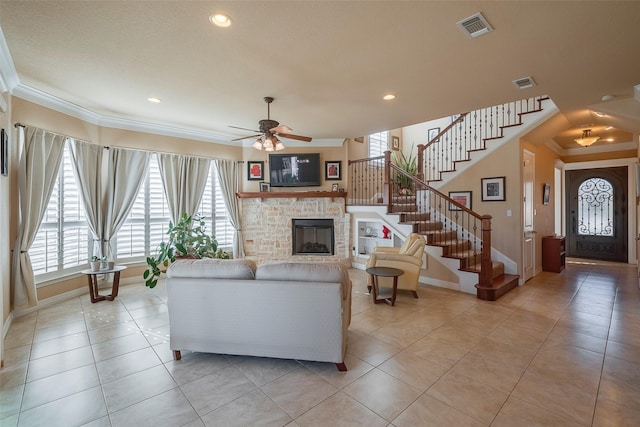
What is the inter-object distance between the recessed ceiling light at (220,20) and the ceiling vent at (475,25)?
187 centimetres

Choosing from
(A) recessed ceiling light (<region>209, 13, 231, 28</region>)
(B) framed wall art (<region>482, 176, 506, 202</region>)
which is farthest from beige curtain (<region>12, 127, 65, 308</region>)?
(B) framed wall art (<region>482, 176, 506, 202</region>)

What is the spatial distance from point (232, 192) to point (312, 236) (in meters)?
2.08

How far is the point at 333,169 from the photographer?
6652 millimetres

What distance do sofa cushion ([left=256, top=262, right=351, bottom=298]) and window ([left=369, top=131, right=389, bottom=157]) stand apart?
580 centimetres

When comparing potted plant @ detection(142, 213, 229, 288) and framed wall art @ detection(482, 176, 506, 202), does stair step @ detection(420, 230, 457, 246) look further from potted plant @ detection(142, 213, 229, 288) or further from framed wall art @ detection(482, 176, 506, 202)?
potted plant @ detection(142, 213, 229, 288)

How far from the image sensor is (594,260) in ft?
24.5

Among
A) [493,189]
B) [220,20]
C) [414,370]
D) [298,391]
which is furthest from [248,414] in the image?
[493,189]

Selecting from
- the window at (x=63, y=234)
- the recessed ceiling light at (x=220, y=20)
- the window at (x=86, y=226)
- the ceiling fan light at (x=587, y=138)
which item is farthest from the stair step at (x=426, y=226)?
the window at (x=63, y=234)

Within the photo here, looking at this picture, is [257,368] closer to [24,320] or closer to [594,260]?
[24,320]

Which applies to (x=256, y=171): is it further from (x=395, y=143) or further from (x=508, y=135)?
(x=508, y=135)

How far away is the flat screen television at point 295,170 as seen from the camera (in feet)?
21.6

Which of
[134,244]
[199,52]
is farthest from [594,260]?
[134,244]

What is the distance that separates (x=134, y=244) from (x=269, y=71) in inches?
164

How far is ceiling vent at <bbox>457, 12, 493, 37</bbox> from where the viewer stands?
233 centimetres
